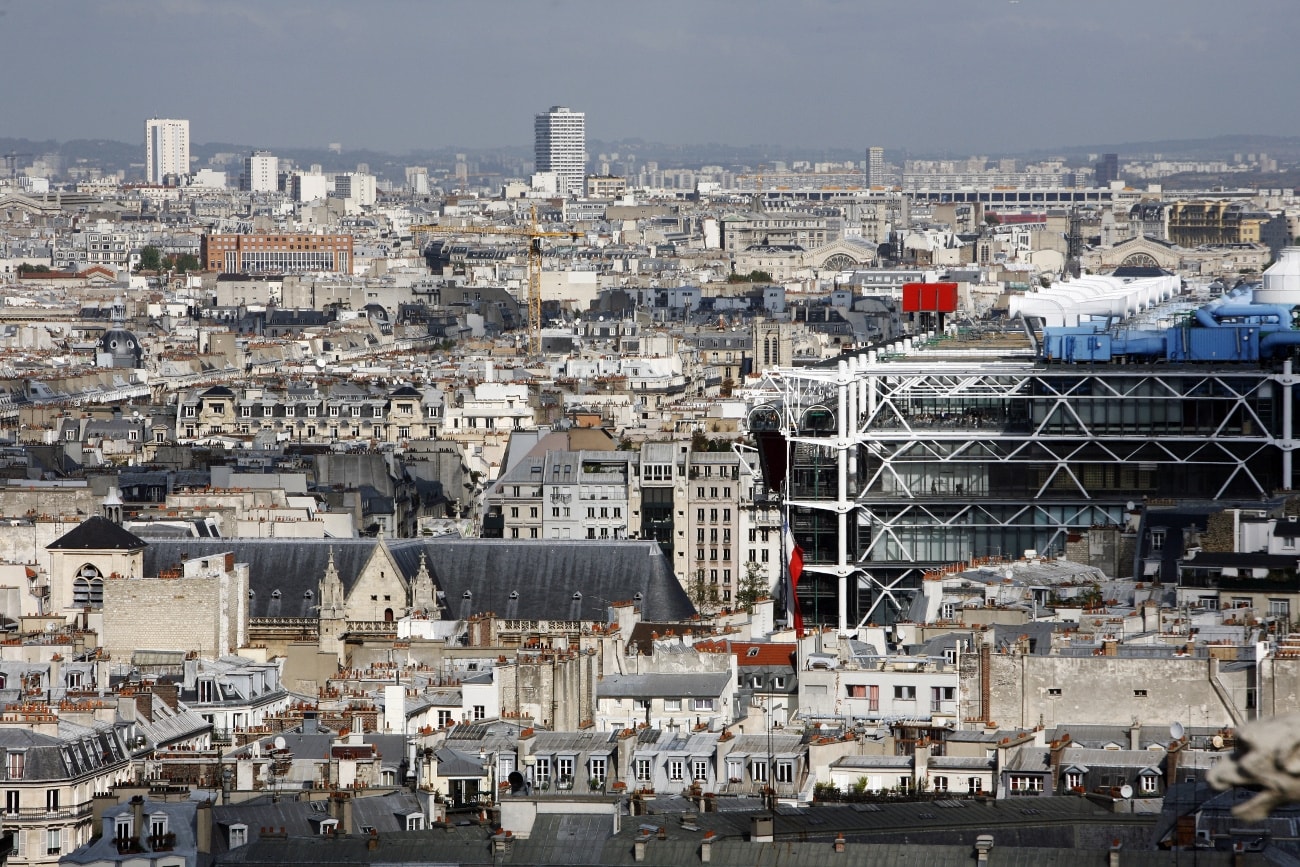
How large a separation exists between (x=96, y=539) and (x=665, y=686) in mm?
17564

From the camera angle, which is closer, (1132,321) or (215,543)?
(215,543)

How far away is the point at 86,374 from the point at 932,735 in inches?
4705

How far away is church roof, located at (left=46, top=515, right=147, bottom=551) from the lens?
6681 cm

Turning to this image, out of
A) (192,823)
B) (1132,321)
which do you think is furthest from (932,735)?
(1132,321)

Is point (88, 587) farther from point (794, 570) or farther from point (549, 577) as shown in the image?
point (794, 570)

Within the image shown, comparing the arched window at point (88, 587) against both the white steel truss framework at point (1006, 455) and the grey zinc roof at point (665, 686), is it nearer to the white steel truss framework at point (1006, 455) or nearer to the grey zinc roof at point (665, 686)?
the grey zinc roof at point (665, 686)

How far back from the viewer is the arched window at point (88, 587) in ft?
217

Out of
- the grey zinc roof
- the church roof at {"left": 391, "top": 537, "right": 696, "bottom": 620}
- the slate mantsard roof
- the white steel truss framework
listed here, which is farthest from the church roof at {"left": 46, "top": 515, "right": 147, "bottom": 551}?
the grey zinc roof

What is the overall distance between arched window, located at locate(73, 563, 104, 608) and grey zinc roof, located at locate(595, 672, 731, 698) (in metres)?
15.1

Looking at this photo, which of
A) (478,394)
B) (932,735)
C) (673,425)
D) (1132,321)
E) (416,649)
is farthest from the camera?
A: (478,394)

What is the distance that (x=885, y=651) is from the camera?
54469 millimetres

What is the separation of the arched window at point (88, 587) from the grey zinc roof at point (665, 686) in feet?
49.6

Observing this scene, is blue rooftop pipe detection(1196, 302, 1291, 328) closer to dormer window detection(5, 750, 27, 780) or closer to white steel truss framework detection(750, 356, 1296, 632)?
white steel truss framework detection(750, 356, 1296, 632)

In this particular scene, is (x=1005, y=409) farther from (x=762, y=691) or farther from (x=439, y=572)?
(x=762, y=691)
